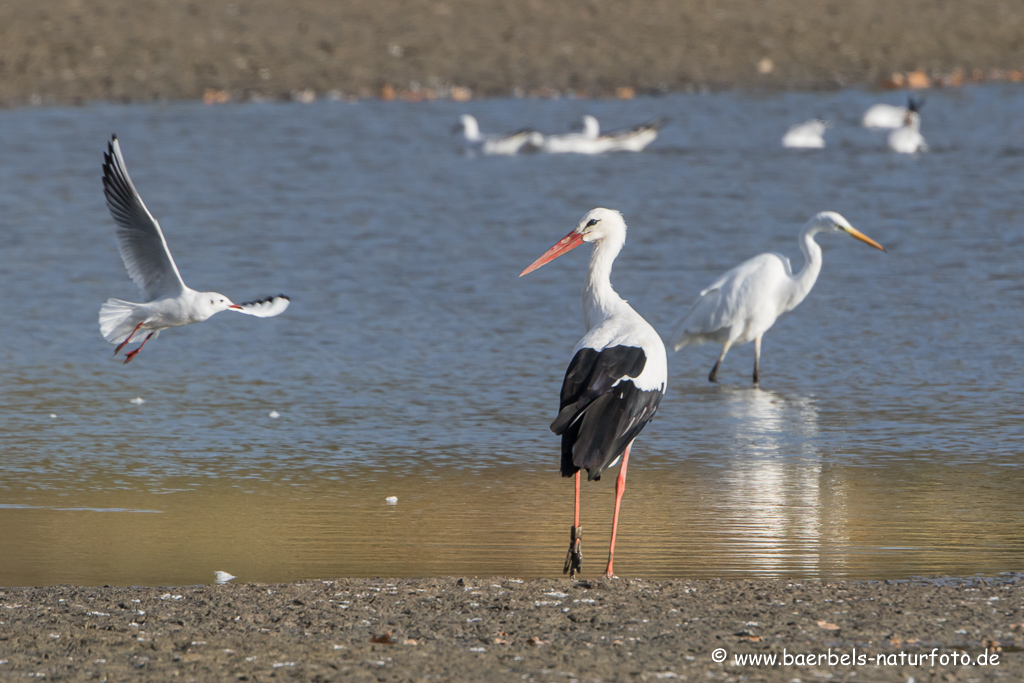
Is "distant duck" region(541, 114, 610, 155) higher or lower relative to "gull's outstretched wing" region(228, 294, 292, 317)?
higher

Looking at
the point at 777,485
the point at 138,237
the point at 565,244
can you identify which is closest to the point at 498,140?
the point at 138,237

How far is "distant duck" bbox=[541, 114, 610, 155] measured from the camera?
68.4ft

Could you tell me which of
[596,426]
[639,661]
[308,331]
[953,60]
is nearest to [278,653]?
[639,661]

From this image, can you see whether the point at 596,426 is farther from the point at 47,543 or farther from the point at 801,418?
the point at 801,418

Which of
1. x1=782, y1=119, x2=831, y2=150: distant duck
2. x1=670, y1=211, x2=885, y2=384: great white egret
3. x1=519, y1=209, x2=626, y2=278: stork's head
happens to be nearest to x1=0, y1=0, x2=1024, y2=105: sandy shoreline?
x1=782, y1=119, x2=831, y2=150: distant duck

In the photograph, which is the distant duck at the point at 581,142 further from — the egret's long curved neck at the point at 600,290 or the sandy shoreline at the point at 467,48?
the egret's long curved neck at the point at 600,290

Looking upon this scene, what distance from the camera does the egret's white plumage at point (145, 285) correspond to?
24.3ft

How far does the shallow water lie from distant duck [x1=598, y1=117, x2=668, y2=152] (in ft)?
1.13

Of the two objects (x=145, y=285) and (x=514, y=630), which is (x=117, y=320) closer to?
(x=145, y=285)

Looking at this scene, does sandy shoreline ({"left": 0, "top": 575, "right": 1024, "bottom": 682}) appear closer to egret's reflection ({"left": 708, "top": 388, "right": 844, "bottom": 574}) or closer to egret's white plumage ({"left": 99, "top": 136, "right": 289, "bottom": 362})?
egret's reflection ({"left": 708, "top": 388, "right": 844, "bottom": 574})

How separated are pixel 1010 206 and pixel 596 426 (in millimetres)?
11567

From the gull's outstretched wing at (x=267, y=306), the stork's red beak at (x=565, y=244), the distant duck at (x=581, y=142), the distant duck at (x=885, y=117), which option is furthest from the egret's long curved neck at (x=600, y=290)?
the distant duck at (x=885, y=117)

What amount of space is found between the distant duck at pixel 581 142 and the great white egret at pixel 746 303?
10.3m

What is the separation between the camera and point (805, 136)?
20.6 m
